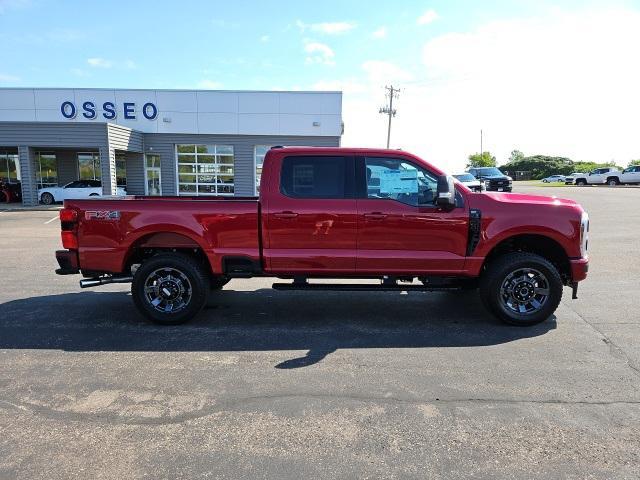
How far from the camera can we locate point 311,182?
5660mm

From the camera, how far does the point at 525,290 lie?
565 cm

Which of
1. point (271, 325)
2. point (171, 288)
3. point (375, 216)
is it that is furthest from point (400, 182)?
point (171, 288)

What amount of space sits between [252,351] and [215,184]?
2257 cm

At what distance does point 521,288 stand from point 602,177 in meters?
49.7

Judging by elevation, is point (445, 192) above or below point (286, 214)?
above

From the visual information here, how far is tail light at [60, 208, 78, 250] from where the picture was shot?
5579 millimetres

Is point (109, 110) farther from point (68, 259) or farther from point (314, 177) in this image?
point (314, 177)

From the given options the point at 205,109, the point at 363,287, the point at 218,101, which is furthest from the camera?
the point at 205,109

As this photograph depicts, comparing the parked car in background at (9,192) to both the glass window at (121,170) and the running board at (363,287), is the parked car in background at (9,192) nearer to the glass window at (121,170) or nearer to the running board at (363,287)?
the glass window at (121,170)

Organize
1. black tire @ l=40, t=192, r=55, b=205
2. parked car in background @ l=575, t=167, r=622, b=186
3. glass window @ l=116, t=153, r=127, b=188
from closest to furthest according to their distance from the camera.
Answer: black tire @ l=40, t=192, r=55, b=205 < glass window @ l=116, t=153, r=127, b=188 < parked car in background @ l=575, t=167, r=622, b=186

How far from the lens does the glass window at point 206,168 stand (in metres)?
26.1

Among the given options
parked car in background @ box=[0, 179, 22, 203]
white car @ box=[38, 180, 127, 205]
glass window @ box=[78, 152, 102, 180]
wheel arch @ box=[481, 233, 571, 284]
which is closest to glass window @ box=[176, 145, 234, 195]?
white car @ box=[38, 180, 127, 205]

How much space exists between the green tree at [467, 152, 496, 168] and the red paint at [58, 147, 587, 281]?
10397 centimetres

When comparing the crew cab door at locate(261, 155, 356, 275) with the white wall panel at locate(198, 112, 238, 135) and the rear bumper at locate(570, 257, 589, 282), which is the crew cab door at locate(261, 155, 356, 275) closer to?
the rear bumper at locate(570, 257, 589, 282)
